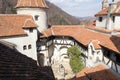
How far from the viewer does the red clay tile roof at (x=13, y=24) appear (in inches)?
1081

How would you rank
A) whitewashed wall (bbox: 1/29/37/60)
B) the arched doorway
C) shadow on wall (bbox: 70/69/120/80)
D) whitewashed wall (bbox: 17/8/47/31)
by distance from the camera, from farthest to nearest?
the arched doorway
whitewashed wall (bbox: 17/8/47/31)
whitewashed wall (bbox: 1/29/37/60)
shadow on wall (bbox: 70/69/120/80)

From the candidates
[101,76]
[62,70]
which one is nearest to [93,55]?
[101,76]

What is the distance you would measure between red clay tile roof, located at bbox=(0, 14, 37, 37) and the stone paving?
824 cm

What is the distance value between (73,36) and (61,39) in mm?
3219

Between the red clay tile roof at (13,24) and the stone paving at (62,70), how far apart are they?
27.0 feet

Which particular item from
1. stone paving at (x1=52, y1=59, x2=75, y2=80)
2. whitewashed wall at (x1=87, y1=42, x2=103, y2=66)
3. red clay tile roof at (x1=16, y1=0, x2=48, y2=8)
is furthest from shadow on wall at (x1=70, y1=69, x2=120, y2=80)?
red clay tile roof at (x1=16, y1=0, x2=48, y2=8)

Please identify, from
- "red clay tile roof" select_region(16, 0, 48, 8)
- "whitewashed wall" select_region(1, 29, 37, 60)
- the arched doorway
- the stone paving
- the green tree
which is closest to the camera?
the green tree

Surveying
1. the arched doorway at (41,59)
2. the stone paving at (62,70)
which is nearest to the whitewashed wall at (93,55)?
the stone paving at (62,70)

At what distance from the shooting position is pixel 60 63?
114 ft

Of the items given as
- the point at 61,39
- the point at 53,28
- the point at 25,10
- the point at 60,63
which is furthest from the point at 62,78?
the point at 25,10

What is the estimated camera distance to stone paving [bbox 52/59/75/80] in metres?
29.0

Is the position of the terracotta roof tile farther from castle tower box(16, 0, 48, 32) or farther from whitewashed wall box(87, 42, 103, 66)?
whitewashed wall box(87, 42, 103, 66)

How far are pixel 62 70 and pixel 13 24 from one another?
10.8 meters

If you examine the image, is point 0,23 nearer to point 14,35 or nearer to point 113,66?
point 14,35
